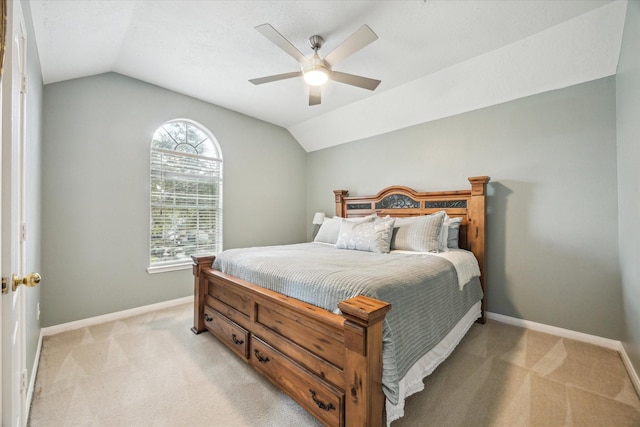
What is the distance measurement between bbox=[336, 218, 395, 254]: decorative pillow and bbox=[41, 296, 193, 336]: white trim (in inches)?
90.9

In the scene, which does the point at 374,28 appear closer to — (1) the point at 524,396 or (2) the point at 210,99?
(2) the point at 210,99

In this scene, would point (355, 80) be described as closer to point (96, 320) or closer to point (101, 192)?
point (101, 192)

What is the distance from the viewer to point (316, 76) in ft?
7.71

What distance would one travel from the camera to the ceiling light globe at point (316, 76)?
230 centimetres

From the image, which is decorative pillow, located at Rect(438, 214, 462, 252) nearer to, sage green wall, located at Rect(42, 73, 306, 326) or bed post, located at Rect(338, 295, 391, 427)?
bed post, located at Rect(338, 295, 391, 427)

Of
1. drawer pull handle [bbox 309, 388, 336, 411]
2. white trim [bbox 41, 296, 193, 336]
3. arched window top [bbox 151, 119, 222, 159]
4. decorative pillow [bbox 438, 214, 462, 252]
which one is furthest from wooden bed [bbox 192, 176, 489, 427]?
arched window top [bbox 151, 119, 222, 159]

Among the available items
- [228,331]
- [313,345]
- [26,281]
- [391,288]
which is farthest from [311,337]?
[26,281]

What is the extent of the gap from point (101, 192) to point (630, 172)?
491cm

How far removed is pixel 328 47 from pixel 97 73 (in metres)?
2.57

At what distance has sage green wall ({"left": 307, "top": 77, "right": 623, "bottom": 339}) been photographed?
8.02 feet

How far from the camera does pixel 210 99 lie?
147 inches

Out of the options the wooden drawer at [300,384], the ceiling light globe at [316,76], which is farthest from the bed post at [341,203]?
the wooden drawer at [300,384]

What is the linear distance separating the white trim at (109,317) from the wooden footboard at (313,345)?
1.42 metres

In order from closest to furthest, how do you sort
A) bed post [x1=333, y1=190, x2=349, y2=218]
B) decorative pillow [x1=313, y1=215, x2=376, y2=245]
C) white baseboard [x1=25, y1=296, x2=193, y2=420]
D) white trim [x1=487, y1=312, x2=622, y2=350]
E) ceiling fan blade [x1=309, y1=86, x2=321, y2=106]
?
white baseboard [x1=25, y1=296, x2=193, y2=420] → white trim [x1=487, y1=312, x2=622, y2=350] → ceiling fan blade [x1=309, y1=86, x2=321, y2=106] → decorative pillow [x1=313, y1=215, x2=376, y2=245] → bed post [x1=333, y1=190, x2=349, y2=218]
